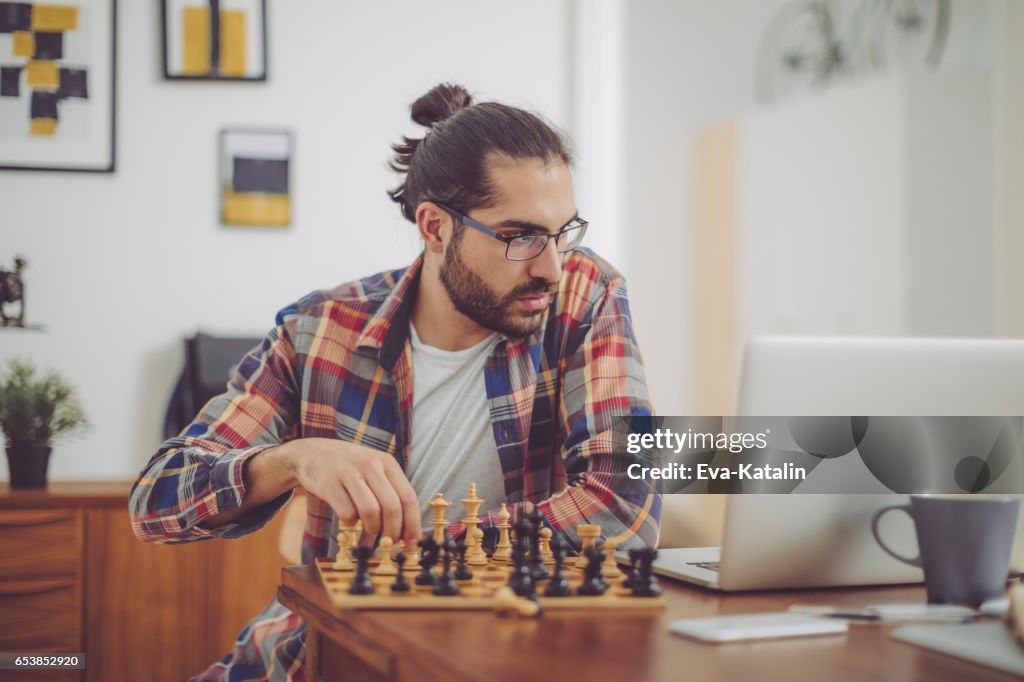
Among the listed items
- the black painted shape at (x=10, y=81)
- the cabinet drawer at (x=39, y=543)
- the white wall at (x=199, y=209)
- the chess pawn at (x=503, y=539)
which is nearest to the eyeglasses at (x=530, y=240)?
the chess pawn at (x=503, y=539)

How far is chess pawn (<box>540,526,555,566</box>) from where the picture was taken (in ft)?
3.87

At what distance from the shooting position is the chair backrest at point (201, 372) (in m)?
3.04

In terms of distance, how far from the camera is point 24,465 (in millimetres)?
2658

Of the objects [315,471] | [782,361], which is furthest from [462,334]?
[782,361]

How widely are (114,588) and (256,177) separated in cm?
135

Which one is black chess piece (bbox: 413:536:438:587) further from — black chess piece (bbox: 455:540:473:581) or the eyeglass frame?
the eyeglass frame

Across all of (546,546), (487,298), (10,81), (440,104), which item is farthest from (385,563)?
(10,81)

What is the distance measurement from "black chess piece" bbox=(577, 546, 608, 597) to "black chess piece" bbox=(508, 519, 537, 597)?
0.05 meters

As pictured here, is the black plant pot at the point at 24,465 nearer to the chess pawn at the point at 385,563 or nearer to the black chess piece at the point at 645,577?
the chess pawn at the point at 385,563

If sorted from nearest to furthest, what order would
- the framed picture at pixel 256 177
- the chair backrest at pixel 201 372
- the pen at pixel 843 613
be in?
the pen at pixel 843 613, the chair backrest at pixel 201 372, the framed picture at pixel 256 177

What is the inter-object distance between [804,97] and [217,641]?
12.1 ft

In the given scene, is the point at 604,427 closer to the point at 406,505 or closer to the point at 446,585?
the point at 406,505

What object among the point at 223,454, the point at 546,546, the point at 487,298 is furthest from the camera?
the point at 487,298

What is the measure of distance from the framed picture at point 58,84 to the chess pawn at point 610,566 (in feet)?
8.35
